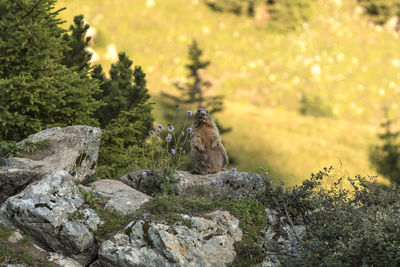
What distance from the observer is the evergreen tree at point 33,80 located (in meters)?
8.27

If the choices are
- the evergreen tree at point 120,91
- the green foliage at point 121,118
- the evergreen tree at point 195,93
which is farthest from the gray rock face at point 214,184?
the evergreen tree at point 195,93

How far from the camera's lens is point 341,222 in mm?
5914

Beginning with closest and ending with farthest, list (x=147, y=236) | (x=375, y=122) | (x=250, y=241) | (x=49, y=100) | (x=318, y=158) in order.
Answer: (x=147, y=236), (x=250, y=241), (x=49, y=100), (x=318, y=158), (x=375, y=122)

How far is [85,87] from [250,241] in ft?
15.0

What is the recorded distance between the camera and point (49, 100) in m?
8.59

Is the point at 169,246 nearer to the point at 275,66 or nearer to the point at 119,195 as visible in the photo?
the point at 119,195

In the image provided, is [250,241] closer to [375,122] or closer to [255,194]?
[255,194]

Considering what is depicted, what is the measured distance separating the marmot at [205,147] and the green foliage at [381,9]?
1998 cm

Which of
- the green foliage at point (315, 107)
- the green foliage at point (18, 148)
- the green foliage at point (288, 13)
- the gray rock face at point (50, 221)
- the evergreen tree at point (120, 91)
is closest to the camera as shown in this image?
the gray rock face at point (50, 221)

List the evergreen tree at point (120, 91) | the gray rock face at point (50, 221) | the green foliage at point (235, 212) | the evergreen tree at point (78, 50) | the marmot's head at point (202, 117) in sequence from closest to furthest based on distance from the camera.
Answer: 1. the gray rock face at point (50, 221)
2. the green foliage at point (235, 212)
3. the marmot's head at point (202, 117)
4. the evergreen tree at point (120, 91)
5. the evergreen tree at point (78, 50)

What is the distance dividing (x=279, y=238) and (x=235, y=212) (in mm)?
689

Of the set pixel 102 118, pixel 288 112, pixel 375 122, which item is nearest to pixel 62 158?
pixel 102 118

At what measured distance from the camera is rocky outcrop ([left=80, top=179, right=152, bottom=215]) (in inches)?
249

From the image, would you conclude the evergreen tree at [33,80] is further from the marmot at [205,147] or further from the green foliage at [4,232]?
the green foliage at [4,232]
